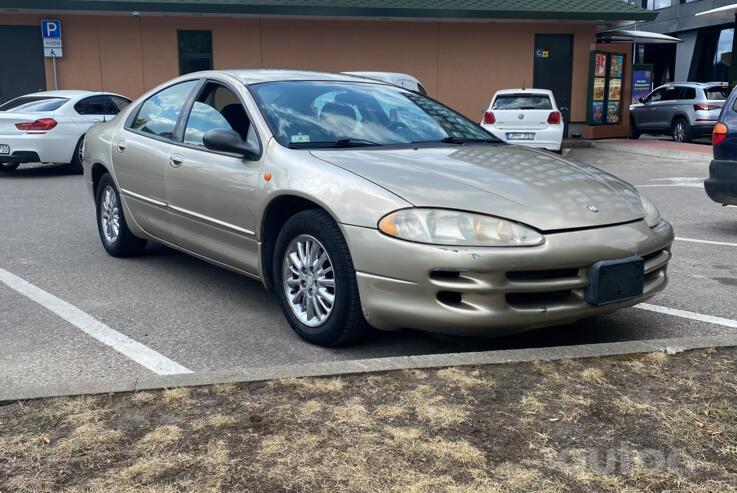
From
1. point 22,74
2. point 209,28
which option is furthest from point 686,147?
point 22,74

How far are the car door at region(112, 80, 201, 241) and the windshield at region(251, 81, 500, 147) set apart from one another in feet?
2.78

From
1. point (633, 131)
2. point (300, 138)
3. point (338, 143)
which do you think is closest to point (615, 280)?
point (338, 143)

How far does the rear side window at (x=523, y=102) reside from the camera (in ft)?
51.8

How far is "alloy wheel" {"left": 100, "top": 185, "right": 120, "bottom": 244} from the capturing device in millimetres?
6352

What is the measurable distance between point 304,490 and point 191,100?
349 cm

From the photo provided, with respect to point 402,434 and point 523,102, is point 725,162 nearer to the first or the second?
Answer: point 402,434

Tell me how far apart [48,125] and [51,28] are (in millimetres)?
7012

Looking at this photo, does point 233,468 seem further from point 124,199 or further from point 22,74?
point 22,74

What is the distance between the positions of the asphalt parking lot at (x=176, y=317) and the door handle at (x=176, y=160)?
874 mm

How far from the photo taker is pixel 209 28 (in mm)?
19922

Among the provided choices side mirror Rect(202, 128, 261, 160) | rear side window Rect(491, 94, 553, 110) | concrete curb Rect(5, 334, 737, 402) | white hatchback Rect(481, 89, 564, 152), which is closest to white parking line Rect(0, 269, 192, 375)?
concrete curb Rect(5, 334, 737, 402)

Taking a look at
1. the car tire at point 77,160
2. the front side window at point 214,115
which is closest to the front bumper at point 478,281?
the front side window at point 214,115

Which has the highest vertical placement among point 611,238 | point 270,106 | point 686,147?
point 270,106

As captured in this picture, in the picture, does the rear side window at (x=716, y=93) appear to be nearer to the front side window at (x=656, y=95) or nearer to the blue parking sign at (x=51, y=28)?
the front side window at (x=656, y=95)
